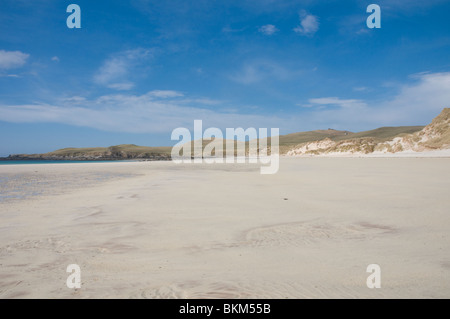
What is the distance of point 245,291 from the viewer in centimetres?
282

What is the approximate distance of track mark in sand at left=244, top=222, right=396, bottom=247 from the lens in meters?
4.50

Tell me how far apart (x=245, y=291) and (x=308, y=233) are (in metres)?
2.49

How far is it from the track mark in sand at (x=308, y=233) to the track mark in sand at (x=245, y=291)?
4.66 feet

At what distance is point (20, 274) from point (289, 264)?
3439 millimetres

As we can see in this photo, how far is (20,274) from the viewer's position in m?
3.26

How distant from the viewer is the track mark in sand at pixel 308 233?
177 inches

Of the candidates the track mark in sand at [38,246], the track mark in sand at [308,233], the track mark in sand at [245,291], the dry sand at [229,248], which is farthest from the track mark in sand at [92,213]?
the track mark in sand at [245,291]

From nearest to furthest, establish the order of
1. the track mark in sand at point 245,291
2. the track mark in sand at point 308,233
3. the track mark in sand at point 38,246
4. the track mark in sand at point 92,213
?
1. the track mark in sand at point 245,291
2. the track mark in sand at point 38,246
3. the track mark in sand at point 308,233
4. the track mark in sand at point 92,213

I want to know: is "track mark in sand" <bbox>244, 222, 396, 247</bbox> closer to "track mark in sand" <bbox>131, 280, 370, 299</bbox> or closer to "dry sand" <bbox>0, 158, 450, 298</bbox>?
"dry sand" <bbox>0, 158, 450, 298</bbox>

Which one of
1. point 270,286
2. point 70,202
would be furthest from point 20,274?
point 70,202

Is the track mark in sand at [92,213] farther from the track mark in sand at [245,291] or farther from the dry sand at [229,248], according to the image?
the track mark in sand at [245,291]

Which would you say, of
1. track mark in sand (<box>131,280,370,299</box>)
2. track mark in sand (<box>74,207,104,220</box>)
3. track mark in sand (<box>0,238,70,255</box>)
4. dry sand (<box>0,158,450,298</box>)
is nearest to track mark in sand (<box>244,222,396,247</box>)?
dry sand (<box>0,158,450,298</box>)

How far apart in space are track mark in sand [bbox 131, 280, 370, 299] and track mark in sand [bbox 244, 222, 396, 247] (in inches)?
55.9
